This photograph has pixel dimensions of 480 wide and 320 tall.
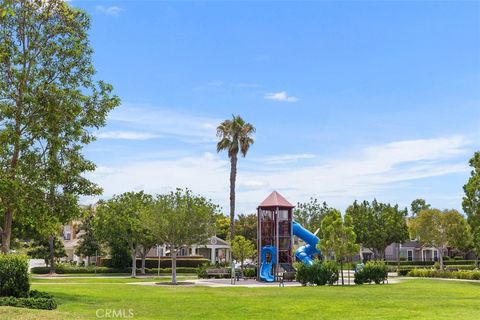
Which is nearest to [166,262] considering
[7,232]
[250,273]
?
[250,273]

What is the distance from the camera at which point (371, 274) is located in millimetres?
40156

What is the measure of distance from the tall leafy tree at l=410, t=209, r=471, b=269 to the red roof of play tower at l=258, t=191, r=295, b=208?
2362cm

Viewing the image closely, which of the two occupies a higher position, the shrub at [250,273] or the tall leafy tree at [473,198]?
the tall leafy tree at [473,198]

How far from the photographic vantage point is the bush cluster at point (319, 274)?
1515 inches

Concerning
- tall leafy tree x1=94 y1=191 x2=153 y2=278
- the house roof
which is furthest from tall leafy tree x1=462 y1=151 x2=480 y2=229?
the house roof

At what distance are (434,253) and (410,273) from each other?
45.3m

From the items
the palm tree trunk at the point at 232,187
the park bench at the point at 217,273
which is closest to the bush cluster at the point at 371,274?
the park bench at the point at 217,273

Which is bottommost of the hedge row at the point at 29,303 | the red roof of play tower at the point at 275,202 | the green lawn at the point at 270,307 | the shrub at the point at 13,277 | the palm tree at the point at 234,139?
the green lawn at the point at 270,307

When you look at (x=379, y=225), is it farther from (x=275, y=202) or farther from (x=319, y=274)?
(x=319, y=274)

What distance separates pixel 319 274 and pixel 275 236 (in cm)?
985

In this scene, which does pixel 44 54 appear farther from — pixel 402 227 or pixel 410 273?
pixel 402 227

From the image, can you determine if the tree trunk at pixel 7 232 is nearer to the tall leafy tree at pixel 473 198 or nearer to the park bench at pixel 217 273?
the park bench at pixel 217 273

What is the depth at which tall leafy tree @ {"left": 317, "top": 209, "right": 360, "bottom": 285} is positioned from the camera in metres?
39.1

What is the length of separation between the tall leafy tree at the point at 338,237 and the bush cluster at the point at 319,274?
80 cm
